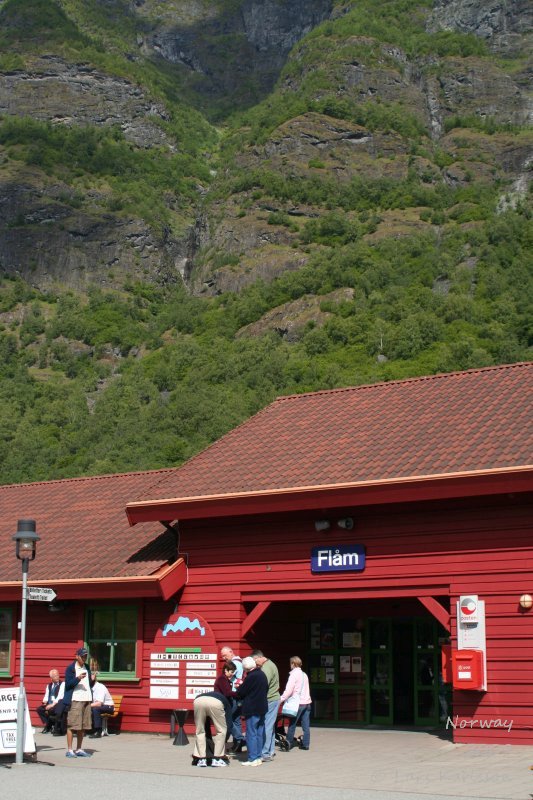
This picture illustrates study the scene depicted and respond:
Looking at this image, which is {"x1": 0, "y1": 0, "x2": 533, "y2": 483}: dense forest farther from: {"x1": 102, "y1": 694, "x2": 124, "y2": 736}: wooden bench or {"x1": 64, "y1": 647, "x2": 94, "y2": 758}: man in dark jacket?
{"x1": 64, "y1": 647, "x2": 94, "y2": 758}: man in dark jacket

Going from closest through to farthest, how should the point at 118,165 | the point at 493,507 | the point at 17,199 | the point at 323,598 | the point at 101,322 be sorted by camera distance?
the point at 493,507
the point at 323,598
the point at 101,322
the point at 17,199
the point at 118,165

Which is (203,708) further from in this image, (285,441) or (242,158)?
(242,158)

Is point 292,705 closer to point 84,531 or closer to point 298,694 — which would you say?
point 298,694

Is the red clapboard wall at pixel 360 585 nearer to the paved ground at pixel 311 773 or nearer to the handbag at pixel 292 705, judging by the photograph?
the paved ground at pixel 311 773

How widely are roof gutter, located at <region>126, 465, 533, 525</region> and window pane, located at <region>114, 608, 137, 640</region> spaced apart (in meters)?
1.71

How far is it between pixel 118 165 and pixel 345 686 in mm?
148304

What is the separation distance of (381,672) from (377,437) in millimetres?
4244

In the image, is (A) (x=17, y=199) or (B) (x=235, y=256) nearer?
(B) (x=235, y=256)

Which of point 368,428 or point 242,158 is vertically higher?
point 242,158

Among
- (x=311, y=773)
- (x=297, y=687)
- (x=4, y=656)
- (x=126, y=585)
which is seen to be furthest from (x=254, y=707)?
(x=4, y=656)

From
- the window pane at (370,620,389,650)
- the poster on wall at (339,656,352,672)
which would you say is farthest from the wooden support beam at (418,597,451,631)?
the poster on wall at (339,656,352,672)

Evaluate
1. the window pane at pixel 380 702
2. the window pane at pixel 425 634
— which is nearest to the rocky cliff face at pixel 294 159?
the window pane at pixel 380 702

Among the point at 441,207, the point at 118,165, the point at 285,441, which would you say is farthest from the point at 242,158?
the point at 285,441

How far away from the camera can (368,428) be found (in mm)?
21047
